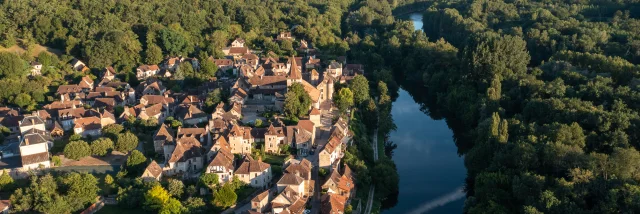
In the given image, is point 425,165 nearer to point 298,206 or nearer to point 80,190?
point 298,206

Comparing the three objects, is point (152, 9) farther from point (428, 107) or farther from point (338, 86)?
point (428, 107)

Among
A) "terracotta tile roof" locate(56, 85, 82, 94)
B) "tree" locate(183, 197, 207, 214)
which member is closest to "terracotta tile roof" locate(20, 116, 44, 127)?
"terracotta tile roof" locate(56, 85, 82, 94)

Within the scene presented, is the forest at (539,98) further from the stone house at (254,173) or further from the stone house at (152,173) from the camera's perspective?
the stone house at (152,173)

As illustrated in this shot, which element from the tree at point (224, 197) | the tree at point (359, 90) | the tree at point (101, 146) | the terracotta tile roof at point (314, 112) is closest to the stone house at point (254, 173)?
the tree at point (224, 197)

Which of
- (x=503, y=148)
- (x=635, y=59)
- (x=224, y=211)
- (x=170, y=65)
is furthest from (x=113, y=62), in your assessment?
(x=635, y=59)

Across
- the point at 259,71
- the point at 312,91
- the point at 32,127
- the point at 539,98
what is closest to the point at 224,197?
the point at 312,91
